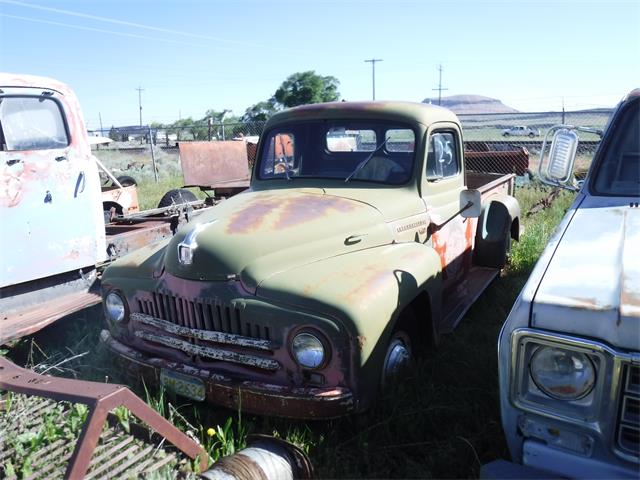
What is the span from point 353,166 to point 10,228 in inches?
106

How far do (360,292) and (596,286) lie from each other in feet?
3.50

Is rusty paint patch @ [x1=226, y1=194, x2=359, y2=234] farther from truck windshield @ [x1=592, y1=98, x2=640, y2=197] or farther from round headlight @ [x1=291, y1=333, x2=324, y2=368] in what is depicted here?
truck windshield @ [x1=592, y1=98, x2=640, y2=197]

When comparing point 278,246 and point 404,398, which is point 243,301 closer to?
point 278,246

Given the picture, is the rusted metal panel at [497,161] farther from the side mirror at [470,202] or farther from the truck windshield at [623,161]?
the truck windshield at [623,161]

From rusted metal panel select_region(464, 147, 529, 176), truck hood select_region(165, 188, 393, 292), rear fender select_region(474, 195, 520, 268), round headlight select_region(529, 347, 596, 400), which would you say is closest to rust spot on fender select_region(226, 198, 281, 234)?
truck hood select_region(165, 188, 393, 292)

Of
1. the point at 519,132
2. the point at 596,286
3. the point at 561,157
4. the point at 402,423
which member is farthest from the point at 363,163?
the point at 519,132

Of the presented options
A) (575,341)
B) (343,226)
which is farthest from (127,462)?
(575,341)

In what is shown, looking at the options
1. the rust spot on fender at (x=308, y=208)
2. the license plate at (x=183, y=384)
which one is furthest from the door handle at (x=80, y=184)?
the license plate at (x=183, y=384)

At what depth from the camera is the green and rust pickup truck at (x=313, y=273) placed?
247cm

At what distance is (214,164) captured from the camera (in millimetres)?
7570

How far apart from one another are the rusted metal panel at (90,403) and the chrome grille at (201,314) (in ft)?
1.85

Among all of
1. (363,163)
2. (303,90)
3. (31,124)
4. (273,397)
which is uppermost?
(303,90)

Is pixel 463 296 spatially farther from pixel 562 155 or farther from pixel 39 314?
pixel 39 314

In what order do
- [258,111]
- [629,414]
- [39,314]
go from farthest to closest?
[258,111] → [39,314] → [629,414]
